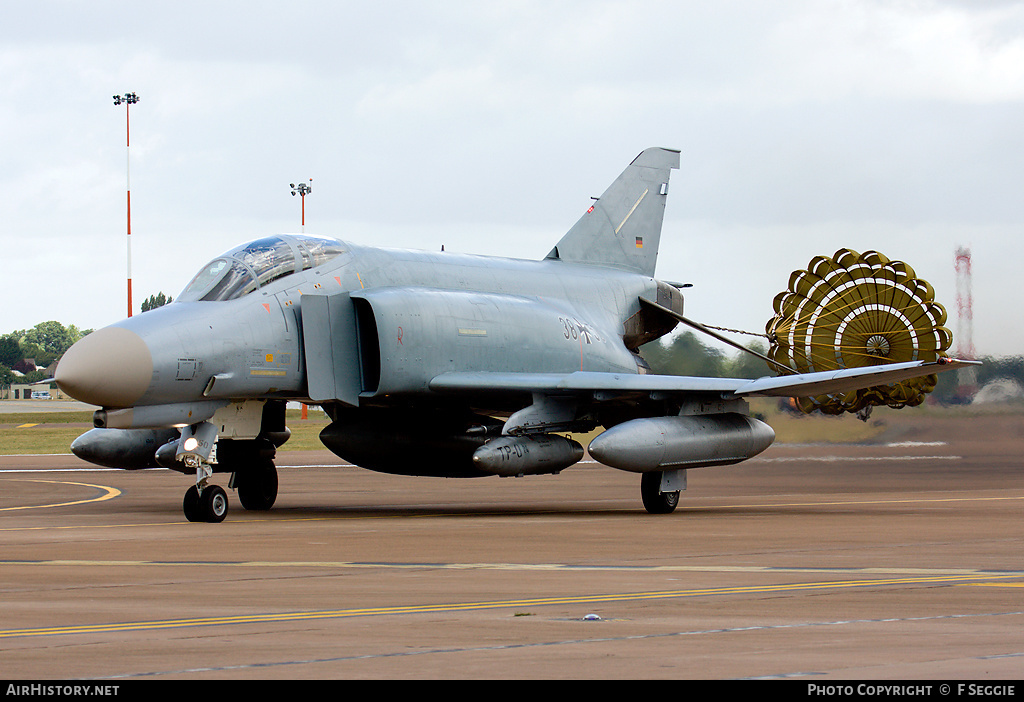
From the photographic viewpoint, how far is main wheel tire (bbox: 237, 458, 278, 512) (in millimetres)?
20109

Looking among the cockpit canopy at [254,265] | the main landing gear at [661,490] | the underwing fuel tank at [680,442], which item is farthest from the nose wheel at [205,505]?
the main landing gear at [661,490]

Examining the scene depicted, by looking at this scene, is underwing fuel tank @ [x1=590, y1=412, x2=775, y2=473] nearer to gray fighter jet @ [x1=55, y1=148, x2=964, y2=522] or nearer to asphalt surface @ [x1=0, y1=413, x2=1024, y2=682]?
gray fighter jet @ [x1=55, y1=148, x2=964, y2=522]

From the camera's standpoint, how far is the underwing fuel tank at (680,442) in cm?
1766

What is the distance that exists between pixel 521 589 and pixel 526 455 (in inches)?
334

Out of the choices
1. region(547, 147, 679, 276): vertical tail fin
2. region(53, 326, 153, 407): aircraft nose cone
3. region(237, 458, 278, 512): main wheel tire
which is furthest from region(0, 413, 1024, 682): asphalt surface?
region(547, 147, 679, 276): vertical tail fin

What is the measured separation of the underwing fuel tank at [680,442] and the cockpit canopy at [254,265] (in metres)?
4.57

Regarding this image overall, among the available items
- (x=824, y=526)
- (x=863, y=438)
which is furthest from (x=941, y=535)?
(x=863, y=438)

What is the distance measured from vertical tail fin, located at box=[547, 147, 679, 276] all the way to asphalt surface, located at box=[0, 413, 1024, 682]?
15.2 feet

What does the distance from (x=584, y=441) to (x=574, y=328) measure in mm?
21566

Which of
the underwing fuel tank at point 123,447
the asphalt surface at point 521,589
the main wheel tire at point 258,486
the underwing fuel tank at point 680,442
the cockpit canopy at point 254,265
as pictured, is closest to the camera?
the asphalt surface at point 521,589

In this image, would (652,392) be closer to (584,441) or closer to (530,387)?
(530,387)

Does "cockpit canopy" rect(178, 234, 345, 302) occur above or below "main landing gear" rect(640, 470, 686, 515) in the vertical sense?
above

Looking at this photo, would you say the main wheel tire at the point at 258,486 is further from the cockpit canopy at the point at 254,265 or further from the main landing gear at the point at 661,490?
the main landing gear at the point at 661,490

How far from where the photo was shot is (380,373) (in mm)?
18297
